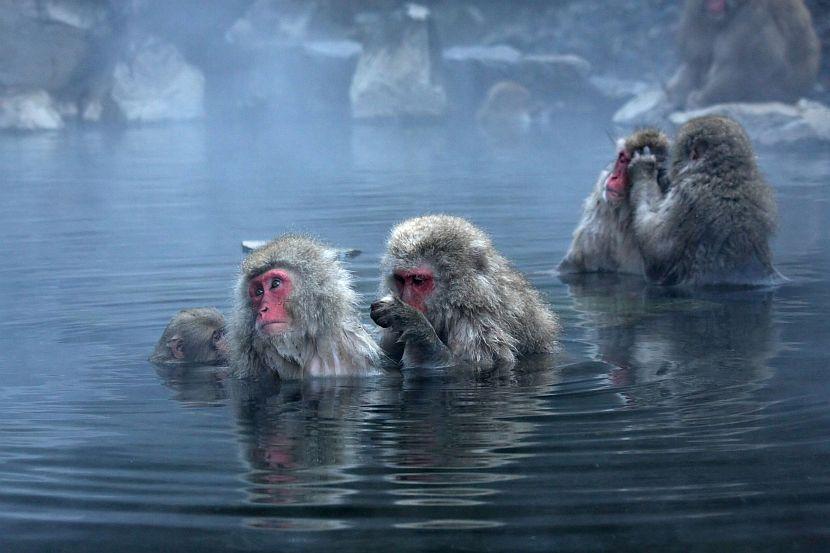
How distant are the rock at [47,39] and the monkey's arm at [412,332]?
870 inches

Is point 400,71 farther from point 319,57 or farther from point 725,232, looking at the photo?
point 725,232

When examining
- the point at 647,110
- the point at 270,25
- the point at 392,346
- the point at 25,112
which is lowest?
the point at 392,346

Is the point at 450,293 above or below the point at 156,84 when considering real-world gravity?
below

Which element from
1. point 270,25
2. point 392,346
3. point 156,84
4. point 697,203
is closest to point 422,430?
point 392,346

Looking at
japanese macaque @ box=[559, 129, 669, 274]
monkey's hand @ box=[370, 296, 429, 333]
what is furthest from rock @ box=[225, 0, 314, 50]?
monkey's hand @ box=[370, 296, 429, 333]

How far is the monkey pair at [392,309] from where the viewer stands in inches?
200

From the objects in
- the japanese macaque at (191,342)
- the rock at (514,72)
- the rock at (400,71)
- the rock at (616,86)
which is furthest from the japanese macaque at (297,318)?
the rock at (400,71)

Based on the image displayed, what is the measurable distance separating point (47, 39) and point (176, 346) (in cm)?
2173

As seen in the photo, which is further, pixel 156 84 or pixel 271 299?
pixel 156 84

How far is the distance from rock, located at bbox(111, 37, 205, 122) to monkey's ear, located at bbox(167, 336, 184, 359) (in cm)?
2382

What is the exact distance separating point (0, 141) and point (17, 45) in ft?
11.9

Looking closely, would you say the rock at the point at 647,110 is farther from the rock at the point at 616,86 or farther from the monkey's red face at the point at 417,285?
the monkey's red face at the point at 417,285

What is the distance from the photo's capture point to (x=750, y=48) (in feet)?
60.7

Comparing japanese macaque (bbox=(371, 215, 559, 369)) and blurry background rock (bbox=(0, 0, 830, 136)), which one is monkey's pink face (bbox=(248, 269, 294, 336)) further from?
blurry background rock (bbox=(0, 0, 830, 136))
